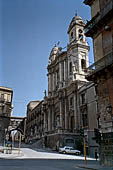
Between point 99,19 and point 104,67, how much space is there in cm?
438

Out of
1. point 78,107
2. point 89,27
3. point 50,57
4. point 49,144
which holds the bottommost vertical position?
point 49,144

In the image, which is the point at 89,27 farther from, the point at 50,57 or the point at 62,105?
the point at 50,57

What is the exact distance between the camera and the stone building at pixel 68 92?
34.3 metres

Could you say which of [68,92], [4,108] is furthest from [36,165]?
[4,108]

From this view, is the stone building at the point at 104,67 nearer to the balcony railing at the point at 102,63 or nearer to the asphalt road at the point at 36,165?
the balcony railing at the point at 102,63

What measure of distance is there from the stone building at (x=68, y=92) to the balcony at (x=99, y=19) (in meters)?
15.0

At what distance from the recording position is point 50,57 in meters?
53.6

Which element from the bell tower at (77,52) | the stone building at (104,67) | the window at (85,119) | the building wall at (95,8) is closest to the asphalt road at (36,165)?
the stone building at (104,67)

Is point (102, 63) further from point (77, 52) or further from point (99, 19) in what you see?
point (77, 52)

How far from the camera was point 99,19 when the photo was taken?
16609 mm

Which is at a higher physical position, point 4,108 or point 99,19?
point 99,19

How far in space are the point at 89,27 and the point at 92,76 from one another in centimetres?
457

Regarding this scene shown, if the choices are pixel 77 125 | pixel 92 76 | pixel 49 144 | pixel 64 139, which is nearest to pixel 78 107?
pixel 77 125

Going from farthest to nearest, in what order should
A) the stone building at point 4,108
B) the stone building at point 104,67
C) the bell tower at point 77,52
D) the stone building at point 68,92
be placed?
the stone building at point 4,108
the bell tower at point 77,52
the stone building at point 68,92
the stone building at point 104,67
